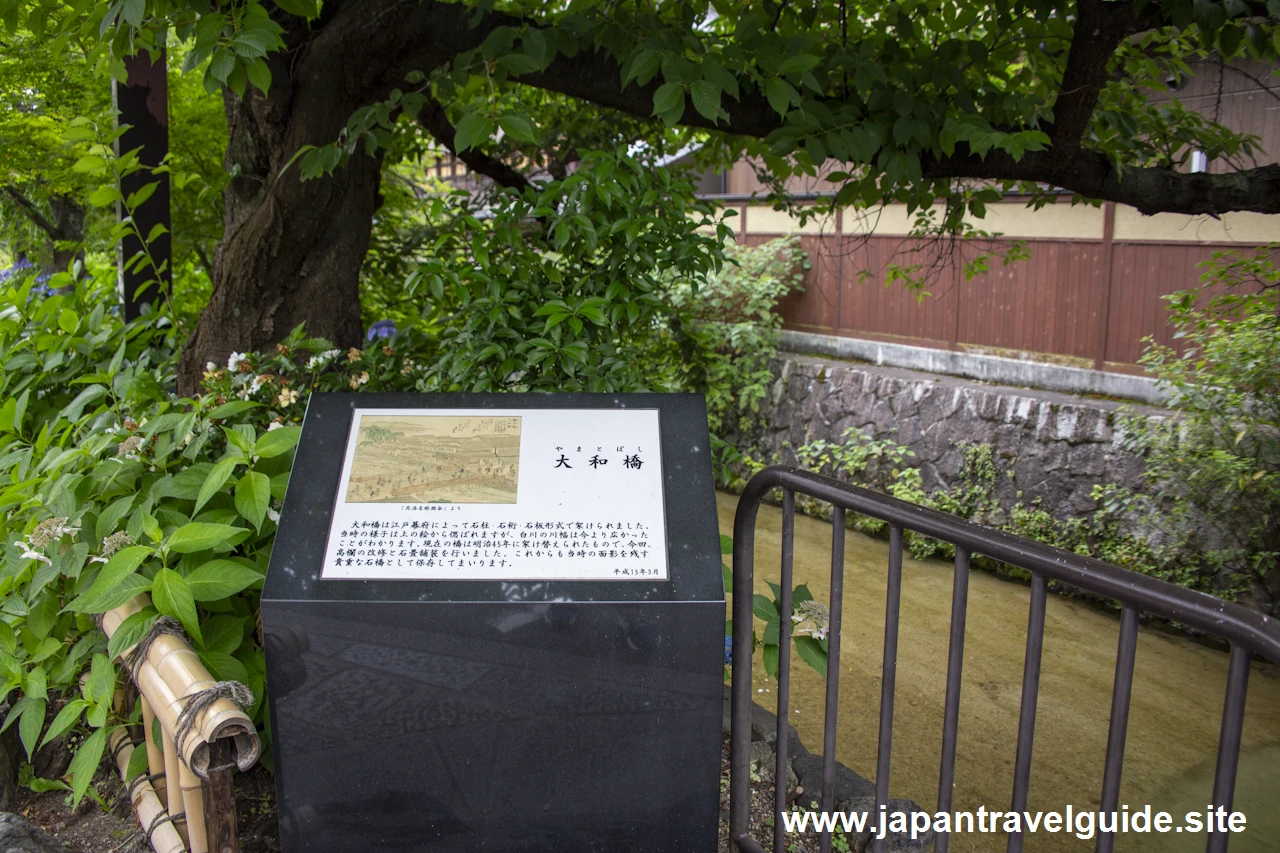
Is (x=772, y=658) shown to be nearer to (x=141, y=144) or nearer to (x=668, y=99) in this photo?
(x=668, y=99)

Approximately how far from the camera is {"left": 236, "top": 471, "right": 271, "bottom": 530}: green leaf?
7.18 feet

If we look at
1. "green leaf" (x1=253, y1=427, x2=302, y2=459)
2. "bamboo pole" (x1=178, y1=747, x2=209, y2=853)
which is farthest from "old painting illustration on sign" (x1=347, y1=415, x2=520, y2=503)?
"bamboo pole" (x1=178, y1=747, x2=209, y2=853)

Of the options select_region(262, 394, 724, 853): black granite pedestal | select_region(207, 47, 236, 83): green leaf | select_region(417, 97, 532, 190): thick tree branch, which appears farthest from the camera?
select_region(417, 97, 532, 190): thick tree branch

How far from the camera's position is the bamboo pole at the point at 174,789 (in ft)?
6.45

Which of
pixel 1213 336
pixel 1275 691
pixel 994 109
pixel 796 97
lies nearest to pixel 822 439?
pixel 1213 336

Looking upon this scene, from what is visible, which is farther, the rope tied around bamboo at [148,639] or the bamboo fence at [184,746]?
the rope tied around bamboo at [148,639]

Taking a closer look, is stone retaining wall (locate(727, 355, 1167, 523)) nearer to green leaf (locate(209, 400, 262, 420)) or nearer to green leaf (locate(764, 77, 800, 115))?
green leaf (locate(764, 77, 800, 115))

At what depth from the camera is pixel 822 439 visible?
334 inches

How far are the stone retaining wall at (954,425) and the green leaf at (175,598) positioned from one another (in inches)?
236

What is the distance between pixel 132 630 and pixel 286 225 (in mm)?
1807

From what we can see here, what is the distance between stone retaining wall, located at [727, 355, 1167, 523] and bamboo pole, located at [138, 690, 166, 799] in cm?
599

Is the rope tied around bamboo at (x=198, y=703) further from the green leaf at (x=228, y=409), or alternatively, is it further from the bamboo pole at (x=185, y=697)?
the green leaf at (x=228, y=409)

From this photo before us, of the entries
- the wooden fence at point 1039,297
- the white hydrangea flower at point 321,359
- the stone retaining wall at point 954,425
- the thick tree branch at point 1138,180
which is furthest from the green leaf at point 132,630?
the stone retaining wall at point 954,425

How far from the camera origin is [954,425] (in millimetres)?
7410
